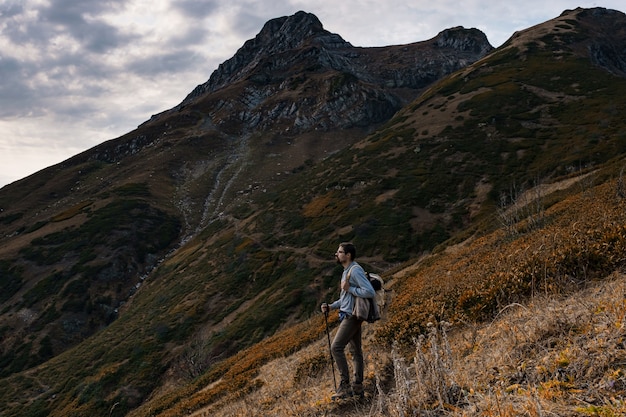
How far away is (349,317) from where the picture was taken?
7.61 metres

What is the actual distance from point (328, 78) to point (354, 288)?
422 feet

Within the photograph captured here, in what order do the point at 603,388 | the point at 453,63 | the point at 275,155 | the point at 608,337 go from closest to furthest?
the point at 603,388
the point at 608,337
the point at 275,155
the point at 453,63

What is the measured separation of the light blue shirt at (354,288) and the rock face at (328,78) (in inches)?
4167

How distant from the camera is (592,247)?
29.7 feet

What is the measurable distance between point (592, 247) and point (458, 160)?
3850 cm

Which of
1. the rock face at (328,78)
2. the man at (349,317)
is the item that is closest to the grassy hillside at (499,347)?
the man at (349,317)

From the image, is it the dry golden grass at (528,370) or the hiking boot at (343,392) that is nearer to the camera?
the dry golden grass at (528,370)

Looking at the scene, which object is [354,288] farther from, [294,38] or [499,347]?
[294,38]

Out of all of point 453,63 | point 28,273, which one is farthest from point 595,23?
point 28,273

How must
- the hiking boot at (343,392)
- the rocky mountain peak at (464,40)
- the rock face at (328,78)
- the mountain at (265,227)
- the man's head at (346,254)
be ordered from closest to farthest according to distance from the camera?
the man's head at (346,254) → the hiking boot at (343,392) → the mountain at (265,227) → the rock face at (328,78) → the rocky mountain peak at (464,40)

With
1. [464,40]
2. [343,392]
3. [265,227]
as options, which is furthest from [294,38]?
[343,392]

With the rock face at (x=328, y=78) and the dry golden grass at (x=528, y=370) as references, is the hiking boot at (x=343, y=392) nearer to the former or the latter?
the dry golden grass at (x=528, y=370)

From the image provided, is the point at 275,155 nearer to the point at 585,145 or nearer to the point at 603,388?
the point at 585,145

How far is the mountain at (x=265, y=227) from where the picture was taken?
2975 centimetres
